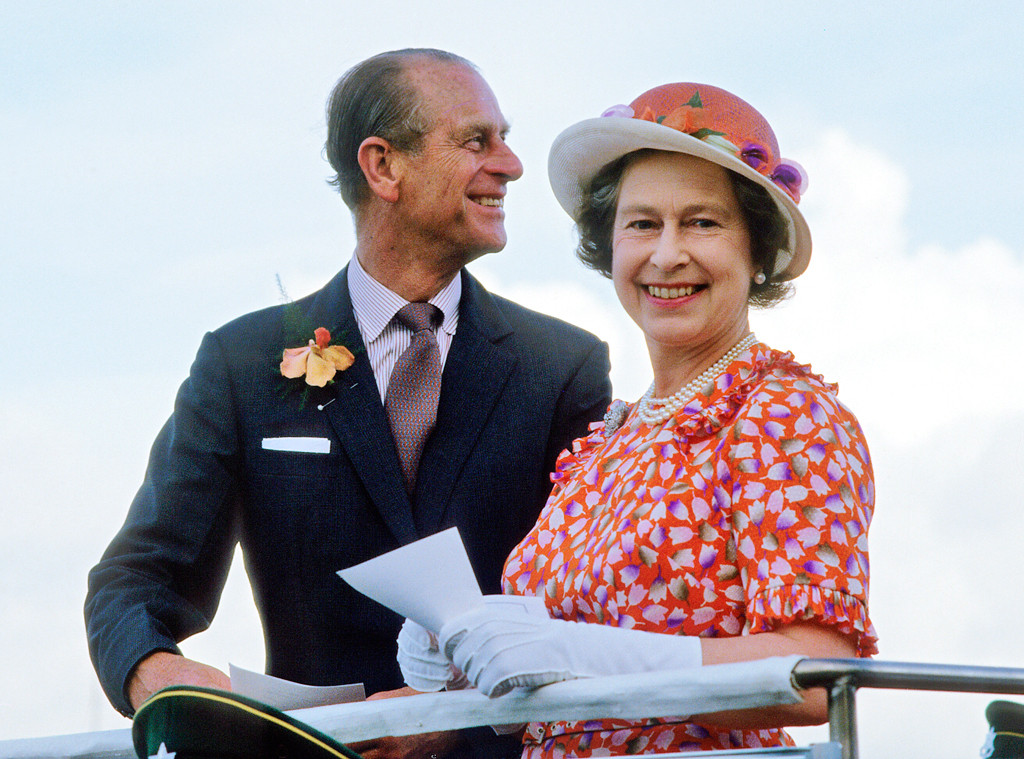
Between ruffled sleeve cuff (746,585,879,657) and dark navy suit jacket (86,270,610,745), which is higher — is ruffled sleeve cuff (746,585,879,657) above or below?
below

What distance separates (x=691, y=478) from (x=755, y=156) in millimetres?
717

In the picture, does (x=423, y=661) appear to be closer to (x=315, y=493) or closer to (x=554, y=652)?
(x=554, y=652)

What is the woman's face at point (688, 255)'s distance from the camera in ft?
8.70

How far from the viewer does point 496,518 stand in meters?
3.61

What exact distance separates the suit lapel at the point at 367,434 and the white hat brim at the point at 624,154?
896mm

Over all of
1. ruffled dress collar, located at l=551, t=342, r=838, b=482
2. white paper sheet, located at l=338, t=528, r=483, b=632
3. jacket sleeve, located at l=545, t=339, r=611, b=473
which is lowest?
white paper sheet, located at l=338, t=528, r=483, b=632

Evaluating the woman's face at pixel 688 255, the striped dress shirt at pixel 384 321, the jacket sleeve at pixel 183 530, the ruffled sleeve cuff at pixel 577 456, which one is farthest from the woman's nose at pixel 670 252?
the jacket sleeve at pixel 183 530

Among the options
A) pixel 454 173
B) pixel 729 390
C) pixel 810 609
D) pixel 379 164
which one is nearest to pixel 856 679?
pixel 810 609

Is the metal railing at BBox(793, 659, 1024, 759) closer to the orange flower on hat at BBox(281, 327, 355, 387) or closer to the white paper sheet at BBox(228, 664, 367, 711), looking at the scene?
the white paper sheet at BBox(228, 664, 367, 711)

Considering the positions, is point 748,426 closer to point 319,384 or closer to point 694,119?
point 694,119

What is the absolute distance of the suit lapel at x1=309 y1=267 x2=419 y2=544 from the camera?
3561 millimetres

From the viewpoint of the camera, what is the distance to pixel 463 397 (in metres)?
3.77

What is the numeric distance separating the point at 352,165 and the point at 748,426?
2234mm

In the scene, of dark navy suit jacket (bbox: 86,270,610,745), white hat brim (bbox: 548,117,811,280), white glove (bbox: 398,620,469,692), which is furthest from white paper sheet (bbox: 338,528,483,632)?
dark navy suit jacket (bbox: 86,270,610,745)
